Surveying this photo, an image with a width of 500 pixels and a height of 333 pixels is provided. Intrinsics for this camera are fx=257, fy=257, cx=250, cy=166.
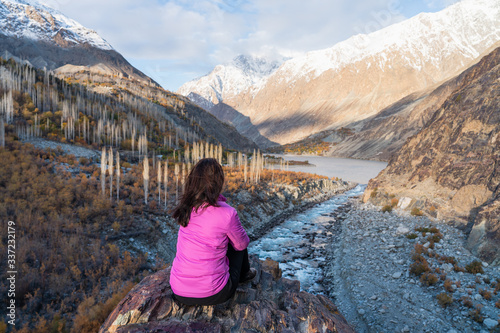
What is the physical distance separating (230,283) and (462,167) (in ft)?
51.9

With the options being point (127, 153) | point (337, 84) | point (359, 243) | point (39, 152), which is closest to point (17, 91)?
point (127, 153)

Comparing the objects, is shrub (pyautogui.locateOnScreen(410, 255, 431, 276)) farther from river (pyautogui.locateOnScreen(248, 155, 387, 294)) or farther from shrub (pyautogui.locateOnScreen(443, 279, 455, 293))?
river (pyautogui.locateOnScreen(248, 155, 387, 294))

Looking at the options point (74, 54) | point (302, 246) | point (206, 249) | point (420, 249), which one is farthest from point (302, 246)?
point (74, 54)

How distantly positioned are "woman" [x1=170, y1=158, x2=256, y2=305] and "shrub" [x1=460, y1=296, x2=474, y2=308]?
24.1ft

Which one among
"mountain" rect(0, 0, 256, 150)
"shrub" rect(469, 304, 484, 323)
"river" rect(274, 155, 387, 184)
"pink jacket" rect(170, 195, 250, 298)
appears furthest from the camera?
"mountain" rect(0, 0, 256, 150)

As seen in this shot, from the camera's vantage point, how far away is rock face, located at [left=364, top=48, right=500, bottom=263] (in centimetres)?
991

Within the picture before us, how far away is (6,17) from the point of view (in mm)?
123500

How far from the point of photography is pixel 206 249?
10.7 feet

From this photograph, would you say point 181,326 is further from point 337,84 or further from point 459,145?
point 337,84

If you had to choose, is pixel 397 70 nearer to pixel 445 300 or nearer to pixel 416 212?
pixel 416 212

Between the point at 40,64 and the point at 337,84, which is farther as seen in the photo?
the point at 337,84

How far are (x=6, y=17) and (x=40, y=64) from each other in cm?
5209

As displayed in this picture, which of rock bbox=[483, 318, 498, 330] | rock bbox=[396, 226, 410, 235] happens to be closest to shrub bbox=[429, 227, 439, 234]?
rock bbox=[396, 226, 410, 235]

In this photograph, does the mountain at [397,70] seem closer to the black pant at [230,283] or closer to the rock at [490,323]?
the rock at [490,323]
